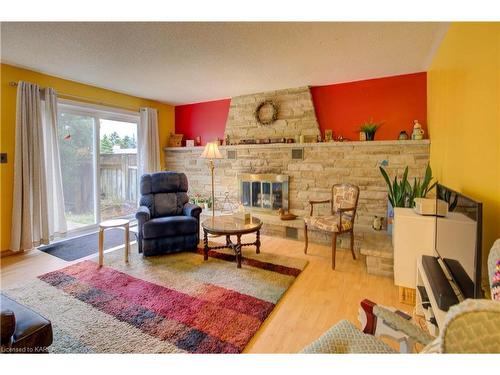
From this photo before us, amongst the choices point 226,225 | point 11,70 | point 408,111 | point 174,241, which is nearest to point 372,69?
point 408,111

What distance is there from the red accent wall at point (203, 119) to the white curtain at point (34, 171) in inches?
91.1

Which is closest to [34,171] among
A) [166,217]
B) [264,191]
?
[166,217]

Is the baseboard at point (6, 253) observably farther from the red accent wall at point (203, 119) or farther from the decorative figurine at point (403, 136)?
the decorative figurine at point (403, 136)

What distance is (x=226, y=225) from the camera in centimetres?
287

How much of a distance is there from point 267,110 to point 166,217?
2410 millimetres

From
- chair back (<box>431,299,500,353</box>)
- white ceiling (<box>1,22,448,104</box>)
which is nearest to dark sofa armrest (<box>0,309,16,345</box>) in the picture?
chair back (<box>431,299,500,353</box>)

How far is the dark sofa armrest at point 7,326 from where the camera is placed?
1.08 meters

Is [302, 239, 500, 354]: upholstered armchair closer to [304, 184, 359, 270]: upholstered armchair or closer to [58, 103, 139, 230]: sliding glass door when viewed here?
[304, 184, 359, 270]: upholstered armchair

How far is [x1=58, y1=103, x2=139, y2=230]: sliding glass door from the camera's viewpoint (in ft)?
12.5

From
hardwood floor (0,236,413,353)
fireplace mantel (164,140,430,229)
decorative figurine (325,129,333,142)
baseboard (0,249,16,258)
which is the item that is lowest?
hardwood floor (0,236,413,353)

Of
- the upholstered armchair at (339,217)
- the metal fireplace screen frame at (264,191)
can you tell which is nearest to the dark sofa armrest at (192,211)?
the metal fireplace screen frame at (264,191)

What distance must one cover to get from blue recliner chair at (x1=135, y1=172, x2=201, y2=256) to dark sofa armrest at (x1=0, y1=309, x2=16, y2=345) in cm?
182

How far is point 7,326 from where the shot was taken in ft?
3.58

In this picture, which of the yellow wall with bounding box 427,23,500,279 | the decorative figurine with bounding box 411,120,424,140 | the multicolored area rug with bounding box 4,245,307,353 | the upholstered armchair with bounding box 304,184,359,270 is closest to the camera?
the yellow wall with bounding box 427,23,500,279
